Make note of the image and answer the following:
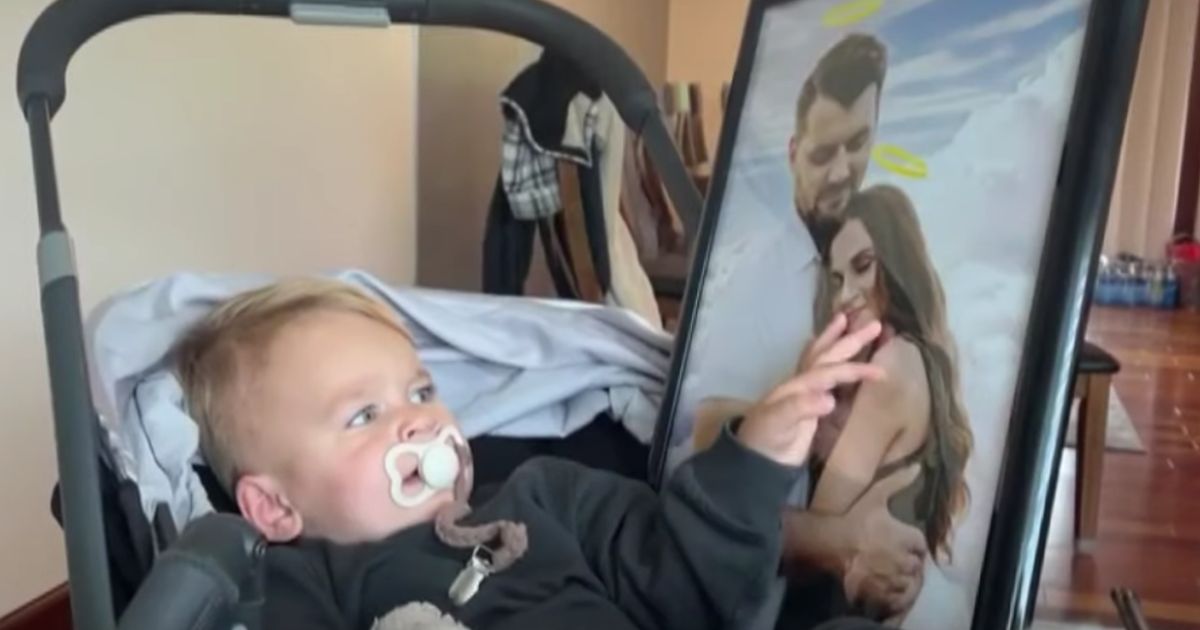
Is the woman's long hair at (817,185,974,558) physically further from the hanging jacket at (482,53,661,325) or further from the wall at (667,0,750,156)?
the wall at (667,0,750,156)

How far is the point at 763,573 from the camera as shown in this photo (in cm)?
84

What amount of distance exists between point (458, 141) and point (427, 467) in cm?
193

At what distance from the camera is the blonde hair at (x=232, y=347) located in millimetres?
1003

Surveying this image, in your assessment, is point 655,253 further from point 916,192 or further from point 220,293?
point 916,192

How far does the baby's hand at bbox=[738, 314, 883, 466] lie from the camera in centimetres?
81

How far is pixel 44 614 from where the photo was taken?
1.67 m

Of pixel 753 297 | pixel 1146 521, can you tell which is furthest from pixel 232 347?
pixel 1146 521

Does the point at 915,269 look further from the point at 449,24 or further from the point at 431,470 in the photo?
the point at 449,24

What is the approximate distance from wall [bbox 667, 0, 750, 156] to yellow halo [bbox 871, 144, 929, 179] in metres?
4.32

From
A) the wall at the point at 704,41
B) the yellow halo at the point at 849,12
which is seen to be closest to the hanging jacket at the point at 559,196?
the yellow halo at the point at 849,12

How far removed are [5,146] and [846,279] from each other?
3.51 feet

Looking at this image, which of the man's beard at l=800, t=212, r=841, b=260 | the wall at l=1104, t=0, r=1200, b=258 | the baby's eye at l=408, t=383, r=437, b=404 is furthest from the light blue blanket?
the wall at l=1104, t=0, r=1200, b=258

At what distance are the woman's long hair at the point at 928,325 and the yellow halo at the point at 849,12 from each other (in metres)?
0.12

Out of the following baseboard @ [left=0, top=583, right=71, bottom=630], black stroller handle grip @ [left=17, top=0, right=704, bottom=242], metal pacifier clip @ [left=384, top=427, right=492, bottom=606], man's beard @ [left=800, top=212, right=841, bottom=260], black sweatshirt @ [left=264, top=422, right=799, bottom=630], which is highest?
black stroller handle grip @ [left=17, top=0, right=704, bottom=242]
